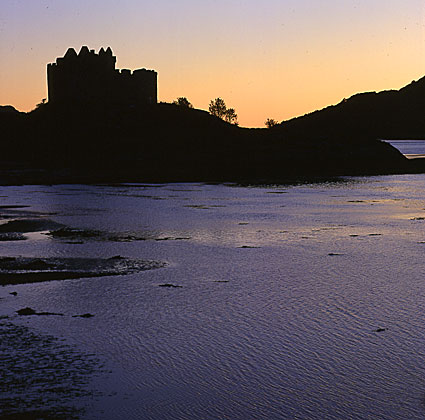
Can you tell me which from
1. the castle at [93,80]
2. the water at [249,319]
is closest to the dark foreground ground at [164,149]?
the castle at [93,80]

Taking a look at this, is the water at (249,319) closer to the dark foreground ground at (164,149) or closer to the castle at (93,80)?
the dark foreground ground at (164,149)

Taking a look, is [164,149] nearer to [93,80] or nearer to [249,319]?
[93,80]

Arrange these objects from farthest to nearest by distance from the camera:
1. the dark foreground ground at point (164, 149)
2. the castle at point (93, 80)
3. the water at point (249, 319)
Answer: the castle at point (93, 80) → the dark foreground ground at point (164, 149) → the water at point (249, 319)

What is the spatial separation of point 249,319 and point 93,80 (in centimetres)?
10667

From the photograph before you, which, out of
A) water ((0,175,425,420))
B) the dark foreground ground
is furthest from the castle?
water ((0,175,425,420))

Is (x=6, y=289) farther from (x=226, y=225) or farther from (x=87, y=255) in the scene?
(x=226, y=225)

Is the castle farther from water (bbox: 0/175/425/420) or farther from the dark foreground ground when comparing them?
water (bbox: 0/175/425/420)

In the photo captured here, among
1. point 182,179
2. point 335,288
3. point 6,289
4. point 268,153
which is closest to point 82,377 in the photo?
point 6,289

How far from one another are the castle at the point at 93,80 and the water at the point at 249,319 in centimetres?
8868

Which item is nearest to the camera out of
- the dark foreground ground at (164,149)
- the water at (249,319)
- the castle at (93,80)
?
the water at (249,319)

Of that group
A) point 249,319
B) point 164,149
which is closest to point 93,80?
point 164,149

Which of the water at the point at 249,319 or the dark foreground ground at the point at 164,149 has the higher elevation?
the dark foreground ground at the point at 164,149

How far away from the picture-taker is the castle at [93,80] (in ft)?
378

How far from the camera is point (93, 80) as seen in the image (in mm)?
115812
